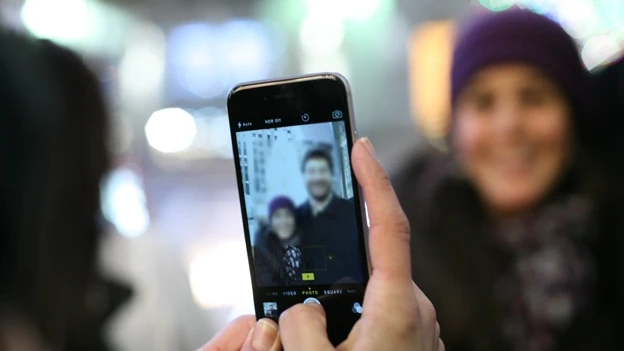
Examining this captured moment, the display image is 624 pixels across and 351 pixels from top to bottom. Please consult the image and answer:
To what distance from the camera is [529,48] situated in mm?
711

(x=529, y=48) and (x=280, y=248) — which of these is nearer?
(x=280, y=248)

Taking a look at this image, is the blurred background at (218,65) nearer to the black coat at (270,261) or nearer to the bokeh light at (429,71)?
the bokeh light at (429,71)

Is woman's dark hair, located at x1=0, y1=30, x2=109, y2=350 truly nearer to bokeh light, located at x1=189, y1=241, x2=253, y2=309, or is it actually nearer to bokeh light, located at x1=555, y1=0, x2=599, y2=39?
bokeh light, located at x1=189, y1=241, x2=253, y2=309

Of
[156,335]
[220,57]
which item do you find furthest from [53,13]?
[156,335]

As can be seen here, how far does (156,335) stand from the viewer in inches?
28.7

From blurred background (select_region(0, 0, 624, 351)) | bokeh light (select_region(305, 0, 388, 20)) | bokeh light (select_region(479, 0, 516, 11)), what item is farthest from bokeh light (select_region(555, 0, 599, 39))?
bokeh light (select_region(305, 0, 388, 20))

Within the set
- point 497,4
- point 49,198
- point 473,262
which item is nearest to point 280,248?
point 49,198

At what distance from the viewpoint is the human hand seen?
0.28 metres

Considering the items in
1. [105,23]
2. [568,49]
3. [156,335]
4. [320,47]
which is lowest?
[156,335]

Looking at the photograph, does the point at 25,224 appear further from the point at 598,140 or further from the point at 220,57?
the point at 598,140

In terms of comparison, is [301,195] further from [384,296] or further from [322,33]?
[322,33]

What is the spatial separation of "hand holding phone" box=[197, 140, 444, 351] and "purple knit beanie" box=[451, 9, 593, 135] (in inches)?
21.2

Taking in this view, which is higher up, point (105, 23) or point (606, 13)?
point (105, 23)

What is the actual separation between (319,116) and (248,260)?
0.33 feet
